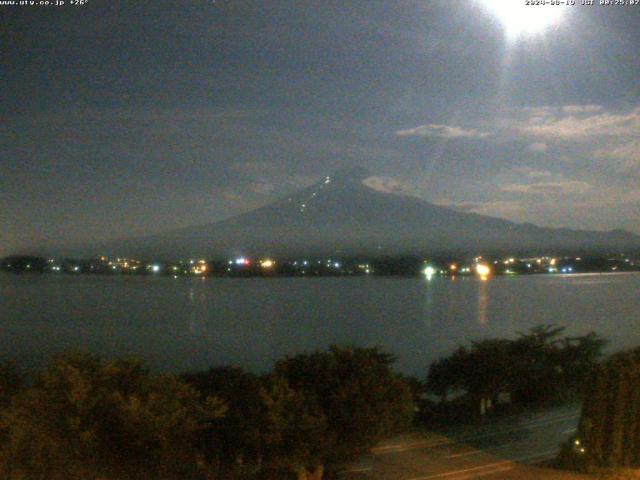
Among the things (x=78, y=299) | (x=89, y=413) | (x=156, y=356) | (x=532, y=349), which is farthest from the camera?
(x=78, y=299)

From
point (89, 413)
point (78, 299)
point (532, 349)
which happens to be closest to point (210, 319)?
point (78, 299)

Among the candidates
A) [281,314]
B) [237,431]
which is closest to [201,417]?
[237,431]

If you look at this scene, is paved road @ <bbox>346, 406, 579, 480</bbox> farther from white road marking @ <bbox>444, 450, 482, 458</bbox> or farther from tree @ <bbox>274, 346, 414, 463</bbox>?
tree @ <bbox>274, 346, 414, 463</bbox>

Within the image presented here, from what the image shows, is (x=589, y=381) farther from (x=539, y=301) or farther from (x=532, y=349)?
(x=539, y=301)

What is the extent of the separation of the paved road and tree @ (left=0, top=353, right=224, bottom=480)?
4.12 m

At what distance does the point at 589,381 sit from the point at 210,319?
42898 mm

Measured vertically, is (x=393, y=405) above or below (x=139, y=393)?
below

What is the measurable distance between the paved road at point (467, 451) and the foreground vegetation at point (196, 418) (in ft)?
3.21

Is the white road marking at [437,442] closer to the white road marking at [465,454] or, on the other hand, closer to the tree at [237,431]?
the white road marking at [465,454]

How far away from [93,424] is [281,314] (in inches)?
1849

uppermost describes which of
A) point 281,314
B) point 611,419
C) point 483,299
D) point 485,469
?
point 611,419

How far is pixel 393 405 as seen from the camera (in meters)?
9.51

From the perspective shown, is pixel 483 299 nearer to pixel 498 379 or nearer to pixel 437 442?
pixel 498 379

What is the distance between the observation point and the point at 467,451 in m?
12.2
